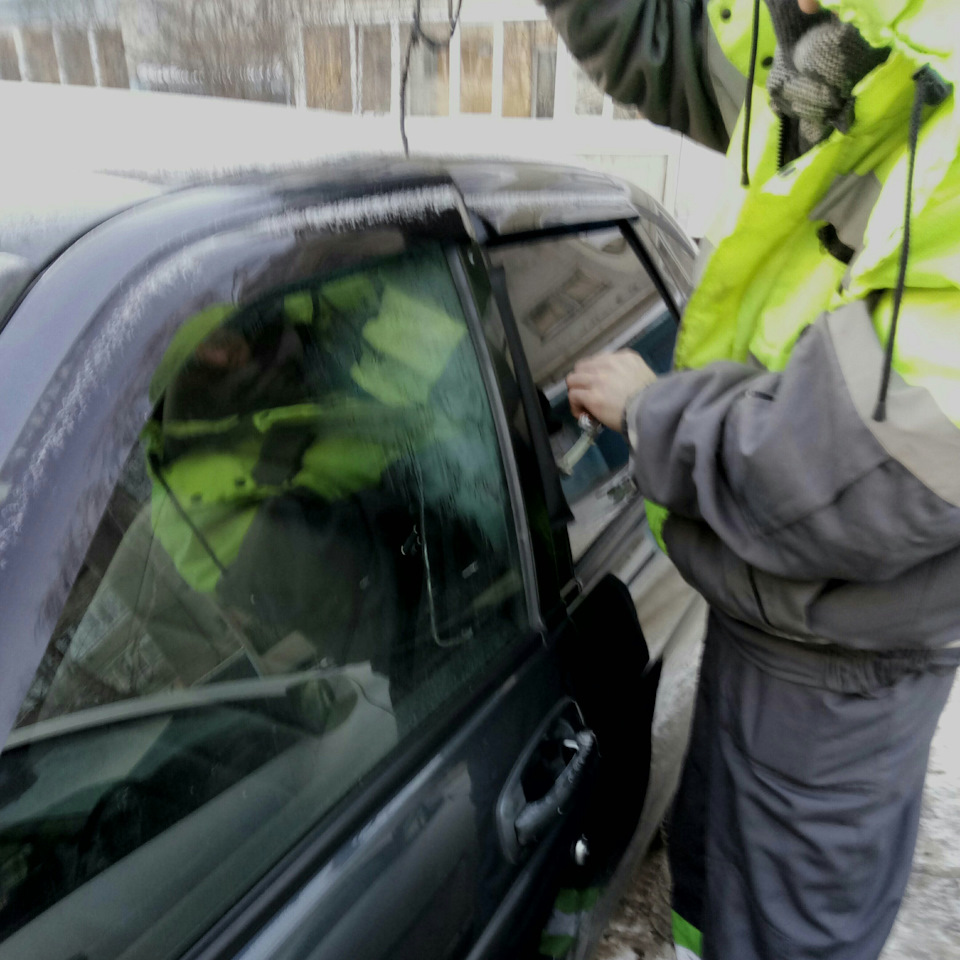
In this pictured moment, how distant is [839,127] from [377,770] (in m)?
0.97

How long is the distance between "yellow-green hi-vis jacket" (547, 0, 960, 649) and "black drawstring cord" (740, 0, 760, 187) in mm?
15

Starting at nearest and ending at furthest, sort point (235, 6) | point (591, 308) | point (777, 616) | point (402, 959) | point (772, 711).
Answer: point (402, 959) → point (777, 616) → point (772, 711) → point (591, 308) → point (235, 6)

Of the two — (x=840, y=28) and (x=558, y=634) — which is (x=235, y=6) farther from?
(x=558, y=634)

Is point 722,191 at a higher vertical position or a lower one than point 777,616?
higher

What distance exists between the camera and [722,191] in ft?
4.09

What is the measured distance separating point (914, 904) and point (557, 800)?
1.53 meters

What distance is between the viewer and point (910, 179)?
869 mm

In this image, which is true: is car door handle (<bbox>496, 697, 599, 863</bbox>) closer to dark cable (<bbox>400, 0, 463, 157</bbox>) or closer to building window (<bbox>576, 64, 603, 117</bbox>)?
dark cable (<bbox>400, 0, 463, 157</bbox>)

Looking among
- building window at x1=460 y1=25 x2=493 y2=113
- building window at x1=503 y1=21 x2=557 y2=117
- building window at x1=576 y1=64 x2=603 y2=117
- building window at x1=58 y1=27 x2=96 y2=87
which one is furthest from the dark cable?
building window at x1=576 y1=64 x2=603 y2=117

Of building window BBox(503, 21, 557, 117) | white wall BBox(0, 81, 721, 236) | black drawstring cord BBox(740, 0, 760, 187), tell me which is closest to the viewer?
white wall BBox(0, 81, 721, 236)

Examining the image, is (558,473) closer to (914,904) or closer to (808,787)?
(808,787)

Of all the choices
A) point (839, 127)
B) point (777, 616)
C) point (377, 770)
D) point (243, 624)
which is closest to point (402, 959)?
point (377, 770)

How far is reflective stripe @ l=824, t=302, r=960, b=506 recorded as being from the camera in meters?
0.87

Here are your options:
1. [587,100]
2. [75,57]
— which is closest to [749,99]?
[75,57]
